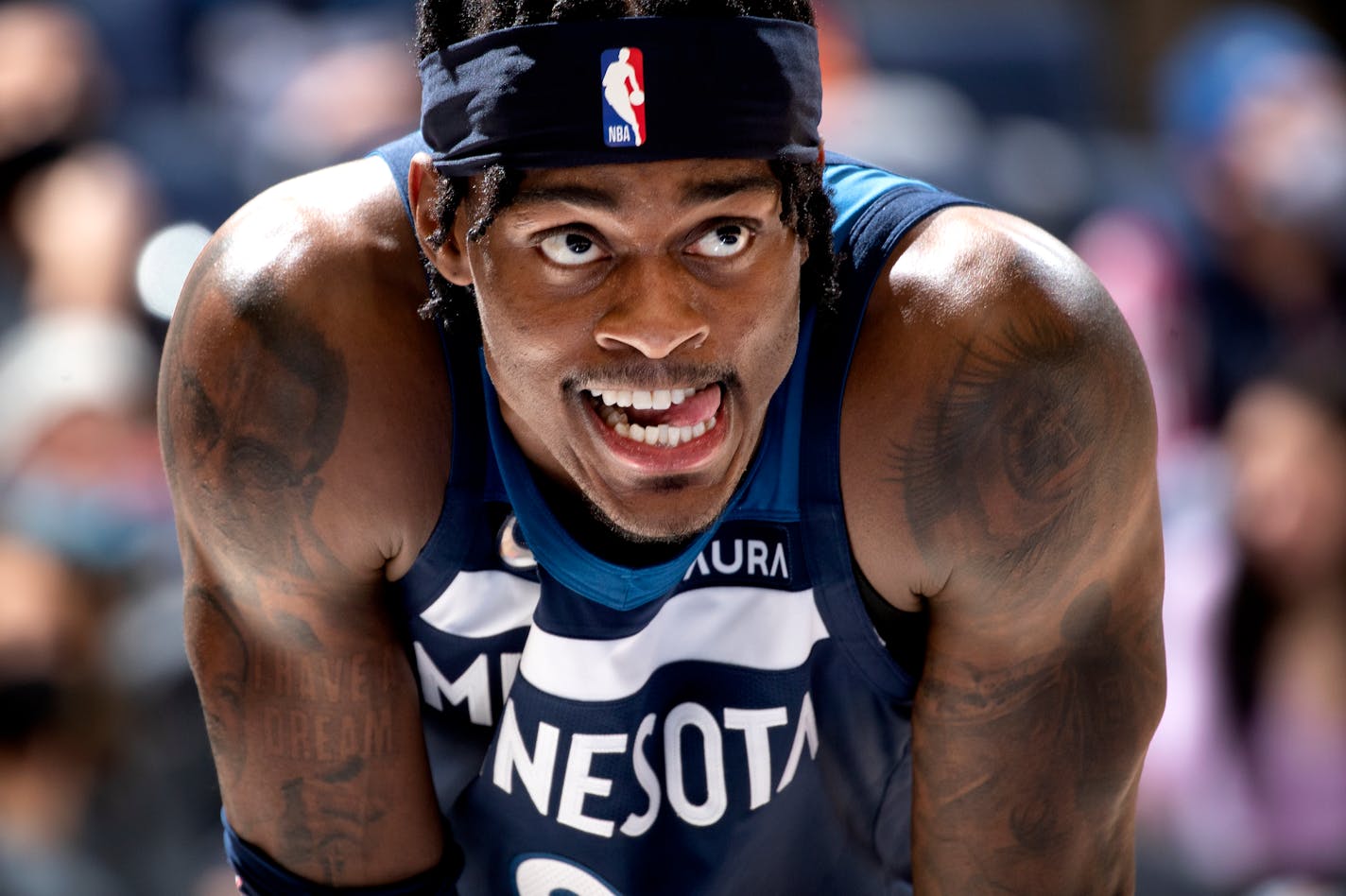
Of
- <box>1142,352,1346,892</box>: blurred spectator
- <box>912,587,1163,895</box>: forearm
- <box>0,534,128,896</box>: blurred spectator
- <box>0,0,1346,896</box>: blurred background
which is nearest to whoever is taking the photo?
<box>912,587,1163,895</box>: forearm

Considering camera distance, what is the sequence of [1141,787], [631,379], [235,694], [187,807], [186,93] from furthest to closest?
[186,93] < [1141,787] < [187,807] < [235,694] < [631,379]

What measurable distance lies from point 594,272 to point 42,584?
1.89 m

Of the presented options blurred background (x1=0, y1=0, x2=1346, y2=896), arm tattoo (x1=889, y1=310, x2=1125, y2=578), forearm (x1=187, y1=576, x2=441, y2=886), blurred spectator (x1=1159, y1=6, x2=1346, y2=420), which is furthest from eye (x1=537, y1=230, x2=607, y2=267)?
blurred spectator (x1=1159, y1=6, x2=1346, y2=420)

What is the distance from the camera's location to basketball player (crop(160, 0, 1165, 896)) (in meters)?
1.66

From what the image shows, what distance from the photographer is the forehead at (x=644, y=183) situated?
5.31ft

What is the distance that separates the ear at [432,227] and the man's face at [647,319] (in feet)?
0.15

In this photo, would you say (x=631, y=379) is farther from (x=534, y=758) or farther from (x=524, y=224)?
(x=534, y=758)

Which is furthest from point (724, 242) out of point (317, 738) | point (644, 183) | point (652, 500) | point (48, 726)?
point (48, 726)

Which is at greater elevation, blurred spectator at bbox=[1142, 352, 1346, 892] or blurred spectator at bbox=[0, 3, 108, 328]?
blurred spectator at bbox=[0, 3, 108, 328]

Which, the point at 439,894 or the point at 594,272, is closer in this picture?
the point at 594,272

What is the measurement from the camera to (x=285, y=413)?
180cm

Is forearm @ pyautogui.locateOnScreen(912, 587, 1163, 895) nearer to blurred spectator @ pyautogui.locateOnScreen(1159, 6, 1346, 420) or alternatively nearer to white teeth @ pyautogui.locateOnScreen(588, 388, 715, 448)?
white teeth @ pyautogui.locateOnScreen(588, 388, 715, 448)

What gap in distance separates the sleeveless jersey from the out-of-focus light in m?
1.69

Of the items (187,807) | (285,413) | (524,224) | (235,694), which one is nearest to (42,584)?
(187,807)
